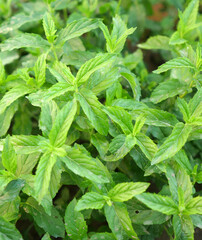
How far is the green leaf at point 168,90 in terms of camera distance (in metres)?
1.16

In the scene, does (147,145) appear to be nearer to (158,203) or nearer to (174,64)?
(158,203)

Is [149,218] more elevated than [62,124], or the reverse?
[62,124]

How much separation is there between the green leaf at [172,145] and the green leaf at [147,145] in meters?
0.04

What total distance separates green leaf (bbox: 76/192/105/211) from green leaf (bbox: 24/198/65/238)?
0.20m

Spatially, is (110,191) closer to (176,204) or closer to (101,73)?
(176,204)

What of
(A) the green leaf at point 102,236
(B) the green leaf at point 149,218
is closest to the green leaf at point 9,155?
(A) the green leaf at point 102,236

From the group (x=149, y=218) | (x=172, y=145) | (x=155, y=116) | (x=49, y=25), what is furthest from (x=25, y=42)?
(x=149, y=218)

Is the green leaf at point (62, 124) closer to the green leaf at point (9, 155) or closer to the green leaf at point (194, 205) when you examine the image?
the green leaf at point (9, 155)

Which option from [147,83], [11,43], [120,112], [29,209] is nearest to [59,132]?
[120,112]

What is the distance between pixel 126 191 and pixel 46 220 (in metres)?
0.32

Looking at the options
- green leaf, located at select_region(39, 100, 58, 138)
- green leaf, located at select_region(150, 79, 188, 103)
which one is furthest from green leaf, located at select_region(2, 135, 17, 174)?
green leaf, located at select_region(150, 79, 188, 103)

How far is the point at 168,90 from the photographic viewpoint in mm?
1179

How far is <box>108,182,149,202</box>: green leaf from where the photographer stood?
0.88 m

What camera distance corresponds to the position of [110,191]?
0.96 meters
